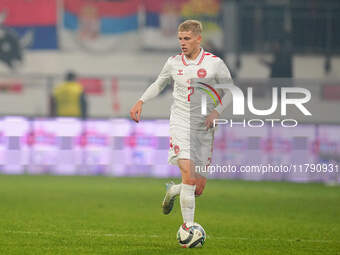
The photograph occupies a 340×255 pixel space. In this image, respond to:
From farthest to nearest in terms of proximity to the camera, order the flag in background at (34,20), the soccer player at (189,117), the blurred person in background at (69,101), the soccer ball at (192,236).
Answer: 1. the flag in background at (34,20)
2. the blurred person in background at (69,101)
3. the soccer player at (189,117)
4. the soccer ball at (192,236)

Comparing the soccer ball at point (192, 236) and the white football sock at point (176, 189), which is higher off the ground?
the white football sock at point (176, 189)

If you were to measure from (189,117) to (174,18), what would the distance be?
17944mm

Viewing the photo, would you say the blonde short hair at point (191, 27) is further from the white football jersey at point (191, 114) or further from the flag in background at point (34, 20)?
the flag in background at point (34, 20)

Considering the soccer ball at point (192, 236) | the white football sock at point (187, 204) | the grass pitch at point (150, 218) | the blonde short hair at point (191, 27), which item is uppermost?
the blonde short hair at point (191, 27)

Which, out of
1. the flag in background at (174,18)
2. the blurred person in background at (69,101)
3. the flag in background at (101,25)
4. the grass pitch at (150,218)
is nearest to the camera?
the grass pitch at (150,218)

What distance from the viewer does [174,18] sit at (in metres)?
26.1

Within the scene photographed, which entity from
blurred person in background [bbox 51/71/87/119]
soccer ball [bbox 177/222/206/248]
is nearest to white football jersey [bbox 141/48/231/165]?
soccer ball [bbox 177/222/206/248]

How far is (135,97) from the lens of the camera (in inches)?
946

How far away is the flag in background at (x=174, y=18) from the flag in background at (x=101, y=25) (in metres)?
0.56

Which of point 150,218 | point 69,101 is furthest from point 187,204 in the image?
point 69,101

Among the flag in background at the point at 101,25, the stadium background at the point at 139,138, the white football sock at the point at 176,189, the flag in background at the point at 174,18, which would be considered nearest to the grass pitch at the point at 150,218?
the stadium background at the point at 139,138

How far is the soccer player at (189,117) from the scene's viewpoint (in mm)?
8297

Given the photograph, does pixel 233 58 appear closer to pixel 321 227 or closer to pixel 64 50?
pixel 64 50

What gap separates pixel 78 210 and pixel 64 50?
49.6 feet
